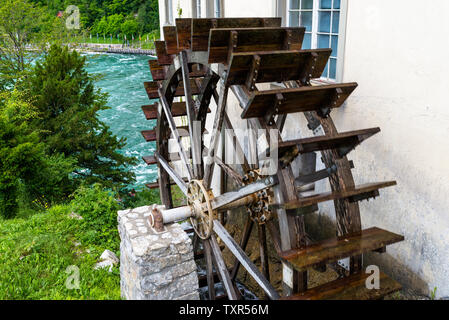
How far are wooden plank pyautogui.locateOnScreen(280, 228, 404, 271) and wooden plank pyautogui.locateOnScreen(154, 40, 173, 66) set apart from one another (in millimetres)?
3274

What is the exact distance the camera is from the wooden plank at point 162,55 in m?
5.61

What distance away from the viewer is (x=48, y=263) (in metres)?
5.12

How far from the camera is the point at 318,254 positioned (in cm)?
345

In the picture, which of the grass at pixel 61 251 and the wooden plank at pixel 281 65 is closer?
the wooden plank at pixel 281 65

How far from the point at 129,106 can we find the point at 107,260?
1786 cm

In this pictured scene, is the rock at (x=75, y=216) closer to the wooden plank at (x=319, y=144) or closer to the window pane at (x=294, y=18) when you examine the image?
the wooden plank at (x=319, y=144)

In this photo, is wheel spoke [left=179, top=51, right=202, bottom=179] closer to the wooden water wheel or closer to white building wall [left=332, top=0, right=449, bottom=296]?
the wooden water wheel

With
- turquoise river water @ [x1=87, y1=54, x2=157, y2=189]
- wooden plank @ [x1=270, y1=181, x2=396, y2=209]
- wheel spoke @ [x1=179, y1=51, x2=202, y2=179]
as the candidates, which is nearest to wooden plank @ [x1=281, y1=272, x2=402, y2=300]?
wooden plank @ [x1=270, y1=181, x2=396, y2=209]

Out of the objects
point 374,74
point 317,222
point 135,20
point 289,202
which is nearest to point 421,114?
point 374,74

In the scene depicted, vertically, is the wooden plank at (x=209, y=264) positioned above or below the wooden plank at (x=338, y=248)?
below

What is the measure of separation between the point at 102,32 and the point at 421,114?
53.9m

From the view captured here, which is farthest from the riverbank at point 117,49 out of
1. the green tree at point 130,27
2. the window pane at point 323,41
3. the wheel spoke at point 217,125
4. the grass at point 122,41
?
the wheel spoke at point 217,125

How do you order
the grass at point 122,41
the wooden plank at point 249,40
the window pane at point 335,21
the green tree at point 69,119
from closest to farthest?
the wooden plank at point 249,40 < the window pane at point 335,21 < the green tree at point 69,119 < the grass at point 122,41

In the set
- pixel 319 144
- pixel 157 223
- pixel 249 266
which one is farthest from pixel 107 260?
pixel 319 144
